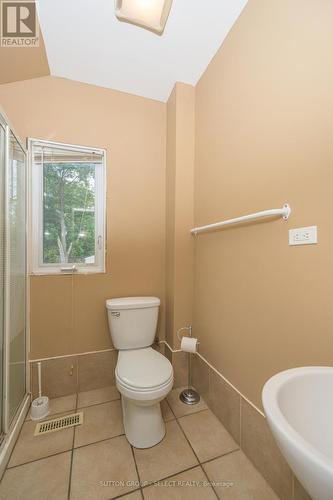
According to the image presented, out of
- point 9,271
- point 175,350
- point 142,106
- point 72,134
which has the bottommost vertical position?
point 175,350

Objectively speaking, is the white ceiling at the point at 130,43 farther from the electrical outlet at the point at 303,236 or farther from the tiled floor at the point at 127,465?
the tiled floor at the point at 127,465

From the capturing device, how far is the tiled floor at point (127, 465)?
104cm

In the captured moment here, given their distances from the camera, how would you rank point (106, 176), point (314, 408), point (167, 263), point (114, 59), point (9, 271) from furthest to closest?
point (167, 263)
point (106, 176)
point (114, 59)
point (9, 271)
point (314, 408)

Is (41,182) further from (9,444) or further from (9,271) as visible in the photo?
(9,444)

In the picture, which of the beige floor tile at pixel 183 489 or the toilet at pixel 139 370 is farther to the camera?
the toilet at pixel 139 370

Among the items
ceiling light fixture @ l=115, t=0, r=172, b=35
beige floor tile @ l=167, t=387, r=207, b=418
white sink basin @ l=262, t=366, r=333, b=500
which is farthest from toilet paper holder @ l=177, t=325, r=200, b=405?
ceiling light fixture @ l=115, t=0, r=172, b=35

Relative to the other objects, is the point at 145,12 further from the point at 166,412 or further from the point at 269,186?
the point at 166,412

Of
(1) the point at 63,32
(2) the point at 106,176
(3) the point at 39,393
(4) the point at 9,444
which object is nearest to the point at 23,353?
(3) the point at 39,393

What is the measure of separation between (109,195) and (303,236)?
1.38 meters

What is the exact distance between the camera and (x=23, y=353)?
1.56 meters

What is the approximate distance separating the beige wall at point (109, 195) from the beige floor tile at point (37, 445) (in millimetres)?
466

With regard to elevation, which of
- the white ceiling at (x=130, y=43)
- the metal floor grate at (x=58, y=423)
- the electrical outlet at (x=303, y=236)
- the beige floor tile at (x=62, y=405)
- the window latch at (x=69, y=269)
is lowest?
the metal floor grate at (x=58, y=423)

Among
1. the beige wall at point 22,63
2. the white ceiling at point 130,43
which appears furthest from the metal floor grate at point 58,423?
the white ceiling at point 130,43

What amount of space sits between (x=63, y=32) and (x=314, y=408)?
7.06 feet
